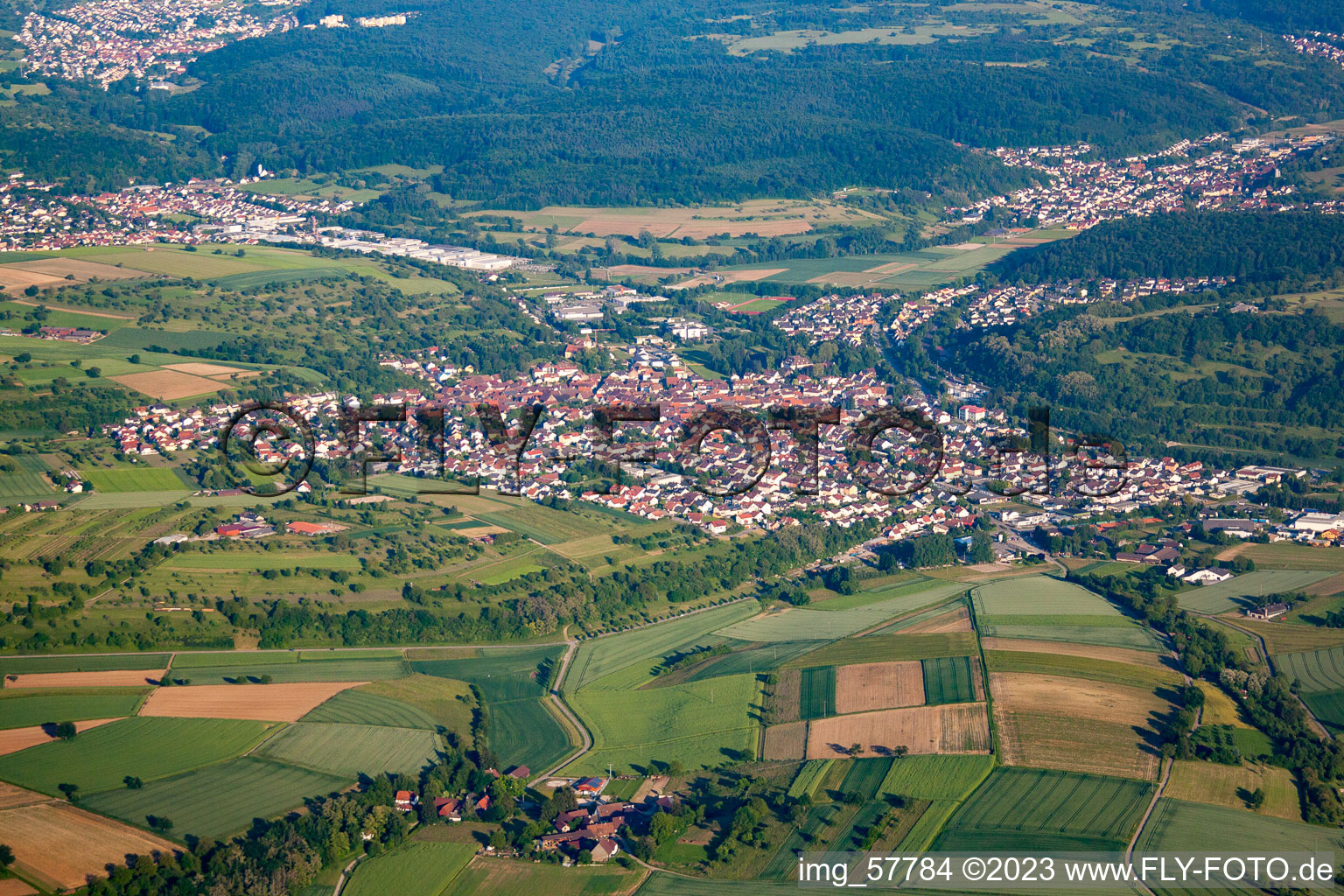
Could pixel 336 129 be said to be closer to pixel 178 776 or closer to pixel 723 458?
pixel 723 458

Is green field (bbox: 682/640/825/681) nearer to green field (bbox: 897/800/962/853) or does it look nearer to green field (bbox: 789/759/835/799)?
green field (bbox: 789/759/835/799)

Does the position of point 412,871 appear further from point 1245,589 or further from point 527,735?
point 1245,589

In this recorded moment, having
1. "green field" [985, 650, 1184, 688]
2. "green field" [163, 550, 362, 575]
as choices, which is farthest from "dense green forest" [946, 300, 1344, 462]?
"green field" [163, 550, 362, 575]

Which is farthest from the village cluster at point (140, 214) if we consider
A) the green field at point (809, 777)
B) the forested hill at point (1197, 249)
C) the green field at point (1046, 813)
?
the green field at point (1046, 813)

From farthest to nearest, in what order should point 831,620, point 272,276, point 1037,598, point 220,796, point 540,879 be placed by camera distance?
point 272,276 < point 1037,598 < point 831,620 < point 220,796 < point 540,879

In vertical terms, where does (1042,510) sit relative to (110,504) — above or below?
below

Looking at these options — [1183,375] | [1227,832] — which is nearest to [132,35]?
[1183,375]

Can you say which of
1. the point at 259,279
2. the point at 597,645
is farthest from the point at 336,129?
the point at 597,645
